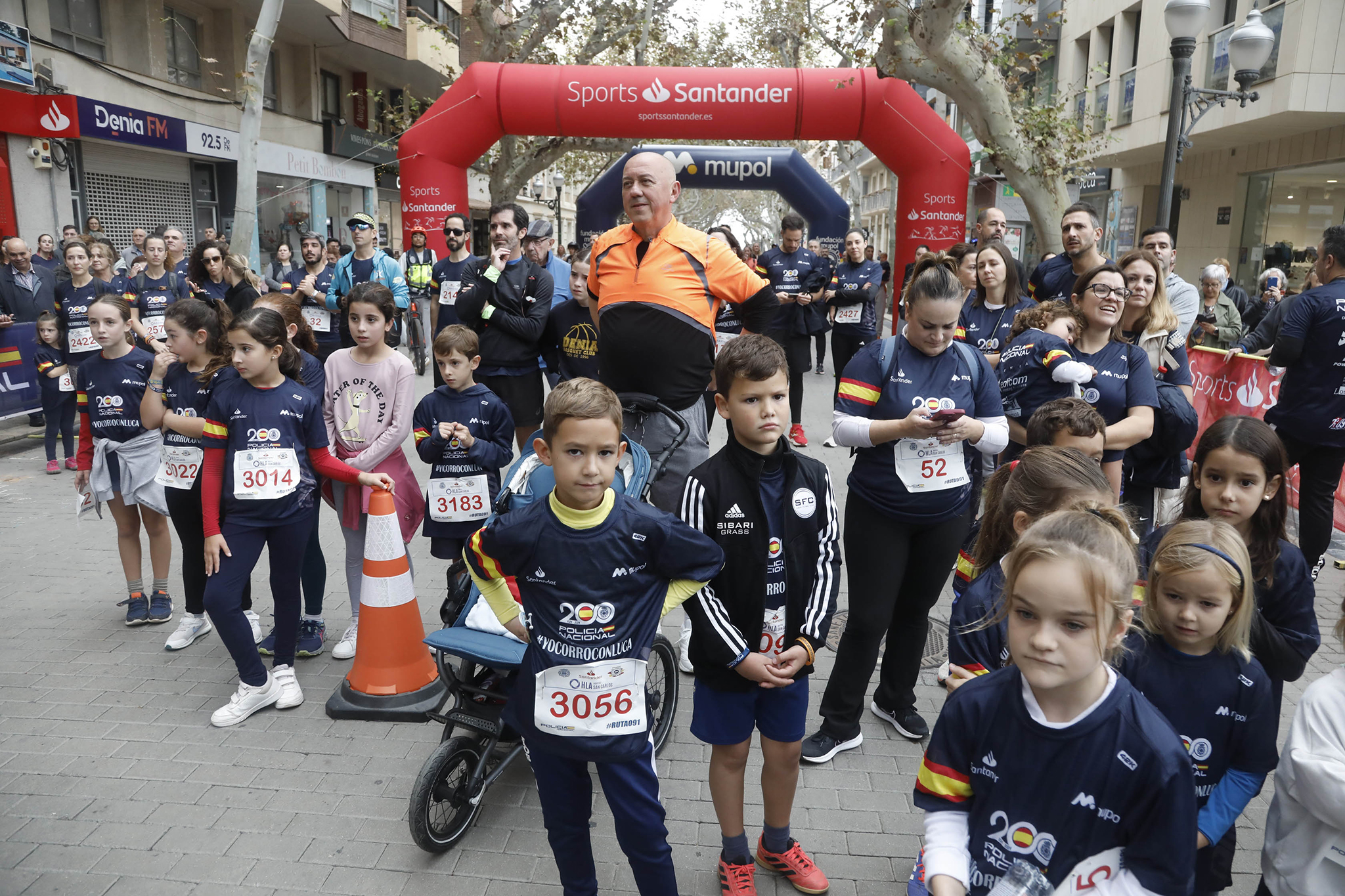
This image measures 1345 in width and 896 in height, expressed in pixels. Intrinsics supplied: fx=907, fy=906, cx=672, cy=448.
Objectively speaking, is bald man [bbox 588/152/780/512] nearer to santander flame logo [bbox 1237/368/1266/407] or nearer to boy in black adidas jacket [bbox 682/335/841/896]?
boy in black adidas jacket [bbox 682/335/841/896]

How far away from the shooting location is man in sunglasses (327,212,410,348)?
9.30 m

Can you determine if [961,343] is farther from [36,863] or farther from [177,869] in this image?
[36,863]

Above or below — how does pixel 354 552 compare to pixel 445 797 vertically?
above

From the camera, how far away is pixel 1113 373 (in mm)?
4020

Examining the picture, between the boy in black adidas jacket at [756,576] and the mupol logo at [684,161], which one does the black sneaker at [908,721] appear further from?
the mupol logo at [684,161]

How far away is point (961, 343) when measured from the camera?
359 cm

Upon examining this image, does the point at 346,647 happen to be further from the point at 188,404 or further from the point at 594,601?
the point at 594,601

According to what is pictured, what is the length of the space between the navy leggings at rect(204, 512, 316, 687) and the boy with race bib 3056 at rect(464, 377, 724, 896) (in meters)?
1.93

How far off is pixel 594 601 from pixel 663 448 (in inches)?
67.6

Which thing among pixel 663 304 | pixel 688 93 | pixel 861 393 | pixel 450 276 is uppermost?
pixel 688 93

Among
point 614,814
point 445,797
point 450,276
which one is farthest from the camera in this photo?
point 450,276

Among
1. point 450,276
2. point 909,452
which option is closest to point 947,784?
point 909,452

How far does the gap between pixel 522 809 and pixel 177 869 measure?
3.77 ft

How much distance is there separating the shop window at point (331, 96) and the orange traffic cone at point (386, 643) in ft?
74.9
